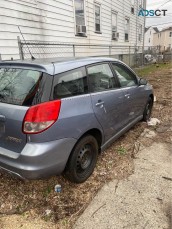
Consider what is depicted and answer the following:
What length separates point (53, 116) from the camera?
2.21m

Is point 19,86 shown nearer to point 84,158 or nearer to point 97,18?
point 84,158

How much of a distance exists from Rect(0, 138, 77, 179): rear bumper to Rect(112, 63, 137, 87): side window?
1730mm

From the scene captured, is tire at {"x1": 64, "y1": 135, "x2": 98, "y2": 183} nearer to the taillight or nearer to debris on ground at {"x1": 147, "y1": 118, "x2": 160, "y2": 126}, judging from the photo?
the taillight

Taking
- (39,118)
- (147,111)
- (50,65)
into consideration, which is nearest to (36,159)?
(39,118)

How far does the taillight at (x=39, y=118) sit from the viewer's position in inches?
83.7

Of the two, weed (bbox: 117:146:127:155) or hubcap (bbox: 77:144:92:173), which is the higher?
hubcap (bbox: 77:144:92:173)

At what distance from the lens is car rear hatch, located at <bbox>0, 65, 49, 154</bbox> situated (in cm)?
218

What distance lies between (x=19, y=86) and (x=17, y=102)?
0.22 metres

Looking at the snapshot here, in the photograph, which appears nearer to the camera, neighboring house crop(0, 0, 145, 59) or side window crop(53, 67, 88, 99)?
side window crop(53, 67, 88, 99)

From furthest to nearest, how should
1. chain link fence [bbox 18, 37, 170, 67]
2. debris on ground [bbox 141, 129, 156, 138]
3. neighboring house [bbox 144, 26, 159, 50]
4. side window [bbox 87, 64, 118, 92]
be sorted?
neighboring house [bbox 144, 26, 159, 50] < chain link fence [bbox 18, 37, 170, 67] < debris on ground [bbox 141, 129, 156, 138] < side window [bbox 87, 64, 118, 92]

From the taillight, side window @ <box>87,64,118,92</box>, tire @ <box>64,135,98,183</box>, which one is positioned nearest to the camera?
the taillight

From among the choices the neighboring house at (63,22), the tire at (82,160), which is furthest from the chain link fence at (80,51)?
the tire at (82,160)

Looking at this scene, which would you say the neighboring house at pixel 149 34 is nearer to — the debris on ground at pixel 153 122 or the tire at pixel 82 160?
the debris on ground at pixel 153 122

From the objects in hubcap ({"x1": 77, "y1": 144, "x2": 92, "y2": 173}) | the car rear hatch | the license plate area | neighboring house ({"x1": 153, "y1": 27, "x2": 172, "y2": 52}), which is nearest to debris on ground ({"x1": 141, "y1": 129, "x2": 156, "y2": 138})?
hubcap ({"x1": 77, "y1": 144, "x2": 92, "y2": 173})
